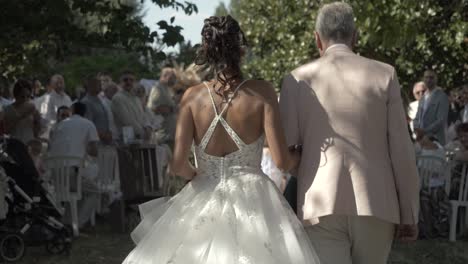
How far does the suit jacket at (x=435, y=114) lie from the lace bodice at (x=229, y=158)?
9.44 m

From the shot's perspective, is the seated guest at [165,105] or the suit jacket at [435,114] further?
the seated guest at [165,105]

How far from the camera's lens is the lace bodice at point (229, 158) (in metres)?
4.71

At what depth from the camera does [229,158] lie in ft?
15.6

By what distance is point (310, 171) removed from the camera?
4.80 meters

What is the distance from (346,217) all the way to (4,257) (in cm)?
581

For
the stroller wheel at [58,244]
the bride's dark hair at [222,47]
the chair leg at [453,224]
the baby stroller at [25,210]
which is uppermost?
the bride's dark hair at [222,47]

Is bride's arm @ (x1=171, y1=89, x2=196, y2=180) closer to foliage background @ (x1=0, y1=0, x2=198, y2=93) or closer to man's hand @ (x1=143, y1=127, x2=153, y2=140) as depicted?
foliage background @ (x1=0, y1=0, x2=198, y2=93)

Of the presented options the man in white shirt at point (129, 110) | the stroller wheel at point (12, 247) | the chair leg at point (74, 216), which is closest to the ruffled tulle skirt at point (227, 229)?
the stroller wheel at point (12, 247)

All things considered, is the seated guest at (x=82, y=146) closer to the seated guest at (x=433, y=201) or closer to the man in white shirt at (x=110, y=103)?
the man in white shirt at (x=110, y=103)

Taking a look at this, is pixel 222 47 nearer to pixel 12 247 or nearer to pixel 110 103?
pixel 12 247

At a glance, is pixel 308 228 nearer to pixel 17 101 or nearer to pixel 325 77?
pixel 325 77

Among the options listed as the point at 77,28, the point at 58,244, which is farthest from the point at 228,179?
the point at 77,28

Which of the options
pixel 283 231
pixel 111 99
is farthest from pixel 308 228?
pixel 111 99

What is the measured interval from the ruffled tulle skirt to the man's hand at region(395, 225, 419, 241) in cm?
46
